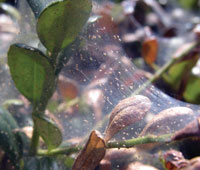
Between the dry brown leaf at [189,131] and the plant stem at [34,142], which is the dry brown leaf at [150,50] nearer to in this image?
the plant stem at [34,142]

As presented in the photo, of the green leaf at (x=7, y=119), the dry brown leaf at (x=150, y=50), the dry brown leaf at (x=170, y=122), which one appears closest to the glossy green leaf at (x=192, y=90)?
the dry brown leaf at (x=150, y=50)

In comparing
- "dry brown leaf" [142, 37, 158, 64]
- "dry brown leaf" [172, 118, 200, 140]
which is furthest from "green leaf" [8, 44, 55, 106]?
"dry brown leaf" [142, 37, 158, 64]

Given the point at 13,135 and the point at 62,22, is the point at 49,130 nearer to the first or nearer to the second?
the point at 13,135

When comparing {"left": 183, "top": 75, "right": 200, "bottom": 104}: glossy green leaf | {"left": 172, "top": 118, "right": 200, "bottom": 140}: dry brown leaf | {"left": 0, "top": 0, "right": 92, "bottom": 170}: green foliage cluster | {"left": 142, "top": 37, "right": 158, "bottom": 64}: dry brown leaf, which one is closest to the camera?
{"left": 172, "top": 118, "right": 200, "bottom": 140}: dry brown leaf

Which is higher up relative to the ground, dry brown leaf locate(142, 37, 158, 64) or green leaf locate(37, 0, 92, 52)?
green leaf locate(37, 0, 92, 52)

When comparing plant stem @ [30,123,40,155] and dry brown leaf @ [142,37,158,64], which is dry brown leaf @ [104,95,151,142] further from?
dry brown leaf @ [142,37,158,64]

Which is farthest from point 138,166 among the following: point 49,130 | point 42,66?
point 42,66
